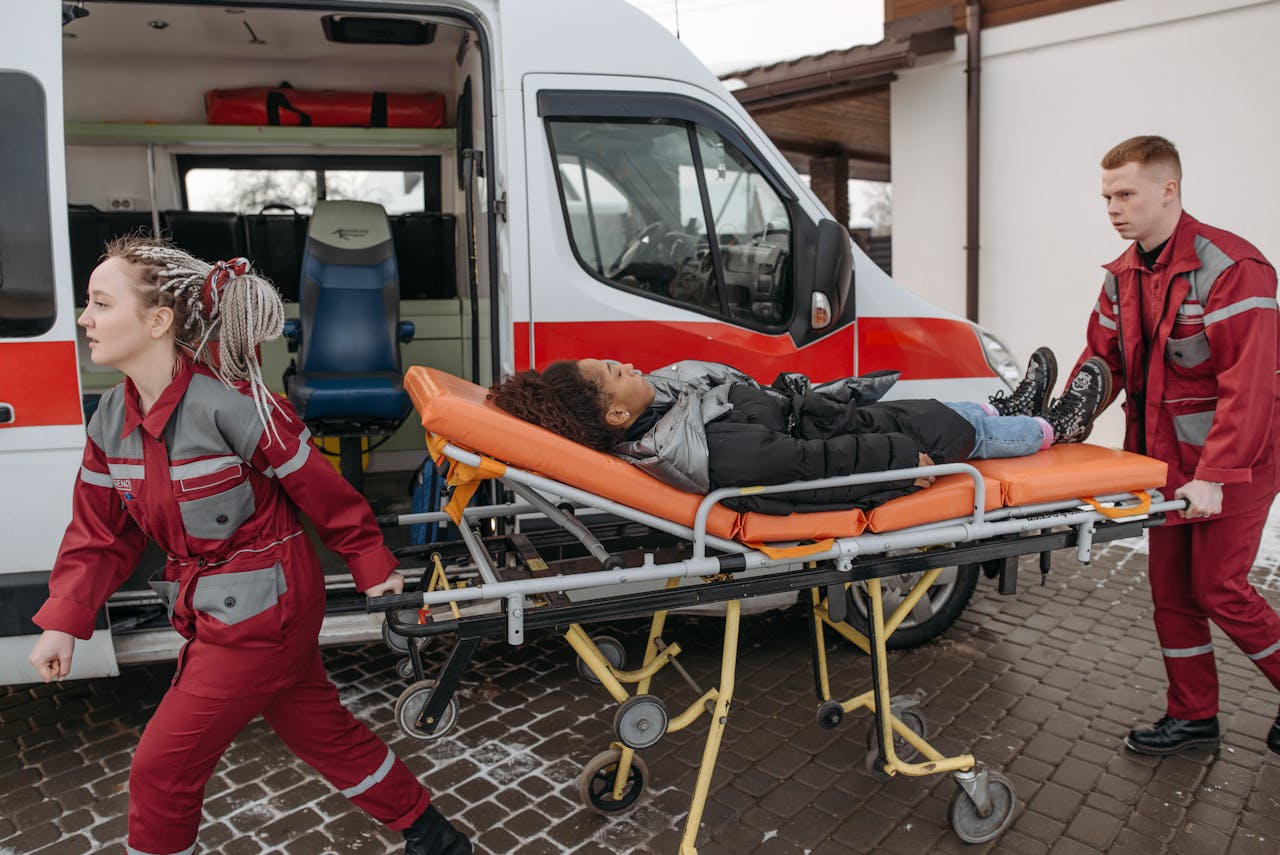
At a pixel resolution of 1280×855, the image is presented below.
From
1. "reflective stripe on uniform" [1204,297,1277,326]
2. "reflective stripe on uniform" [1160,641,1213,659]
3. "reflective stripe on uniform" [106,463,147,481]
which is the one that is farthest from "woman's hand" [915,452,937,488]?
"reflective stripe on uniform" [106,463,147,481]

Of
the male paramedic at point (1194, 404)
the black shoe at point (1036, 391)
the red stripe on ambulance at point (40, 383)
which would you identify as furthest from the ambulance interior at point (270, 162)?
the male paramedic at point (1194, 404)

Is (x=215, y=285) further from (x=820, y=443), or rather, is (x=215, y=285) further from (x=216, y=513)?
(x=820, y=443)

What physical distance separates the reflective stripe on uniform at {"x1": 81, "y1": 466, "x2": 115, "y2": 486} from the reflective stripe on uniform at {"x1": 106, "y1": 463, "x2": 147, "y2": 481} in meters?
0.06

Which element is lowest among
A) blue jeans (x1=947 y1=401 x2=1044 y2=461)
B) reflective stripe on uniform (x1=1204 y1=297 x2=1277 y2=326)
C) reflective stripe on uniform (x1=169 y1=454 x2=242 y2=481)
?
blue jeans (x1=947 y1=401 x2=1044 y2=461)

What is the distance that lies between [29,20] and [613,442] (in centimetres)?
248

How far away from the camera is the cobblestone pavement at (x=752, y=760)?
3.12 m

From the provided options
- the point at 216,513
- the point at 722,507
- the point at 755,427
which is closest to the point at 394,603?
the point at 216,513

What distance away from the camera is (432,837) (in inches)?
109

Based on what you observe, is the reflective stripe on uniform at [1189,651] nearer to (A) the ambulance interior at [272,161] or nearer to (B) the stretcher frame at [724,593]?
(B) the stretcher frame at [724,593]

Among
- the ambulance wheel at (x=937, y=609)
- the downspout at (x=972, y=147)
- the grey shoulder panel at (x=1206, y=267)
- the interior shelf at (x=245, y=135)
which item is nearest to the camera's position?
the grey shoulder panel at (x=1206, y=267)

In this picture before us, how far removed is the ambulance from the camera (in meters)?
3.38

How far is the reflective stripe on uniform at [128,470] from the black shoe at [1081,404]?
2.88 meters

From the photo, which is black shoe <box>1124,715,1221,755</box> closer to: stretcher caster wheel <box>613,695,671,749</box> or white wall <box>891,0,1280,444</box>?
stretcher caster wheel <box>613,695,671,749</box>

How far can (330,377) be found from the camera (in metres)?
5.26
